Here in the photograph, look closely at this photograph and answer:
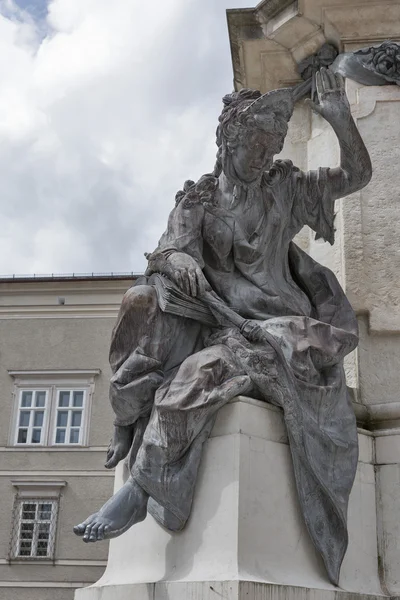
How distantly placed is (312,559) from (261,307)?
1.09m

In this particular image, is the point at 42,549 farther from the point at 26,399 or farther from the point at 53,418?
the point at 26,399

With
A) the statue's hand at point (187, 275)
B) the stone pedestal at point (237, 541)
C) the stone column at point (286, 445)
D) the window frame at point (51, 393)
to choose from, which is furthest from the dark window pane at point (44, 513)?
the statue's hand at point (187, 275)

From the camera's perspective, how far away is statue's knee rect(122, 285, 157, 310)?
3.91 m

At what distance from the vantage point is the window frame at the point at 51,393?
24141 millimetres

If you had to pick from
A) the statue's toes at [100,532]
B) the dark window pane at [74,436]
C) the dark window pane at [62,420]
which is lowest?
the statue's toes at [100,532]

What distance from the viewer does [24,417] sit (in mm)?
24656

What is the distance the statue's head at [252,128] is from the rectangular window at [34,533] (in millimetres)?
20114

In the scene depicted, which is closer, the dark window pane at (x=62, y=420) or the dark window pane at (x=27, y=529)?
the dark window pane at (x=27, y=529)

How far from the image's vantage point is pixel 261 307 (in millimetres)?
4152

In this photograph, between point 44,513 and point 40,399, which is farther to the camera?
point 40,399

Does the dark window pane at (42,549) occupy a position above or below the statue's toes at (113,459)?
above

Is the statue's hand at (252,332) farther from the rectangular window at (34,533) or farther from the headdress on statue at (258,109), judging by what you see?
the rectangular window at (34,533)

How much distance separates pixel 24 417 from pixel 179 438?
71.1 ft

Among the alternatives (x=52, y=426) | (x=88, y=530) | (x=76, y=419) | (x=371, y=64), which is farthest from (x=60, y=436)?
(x=88, y=530)
